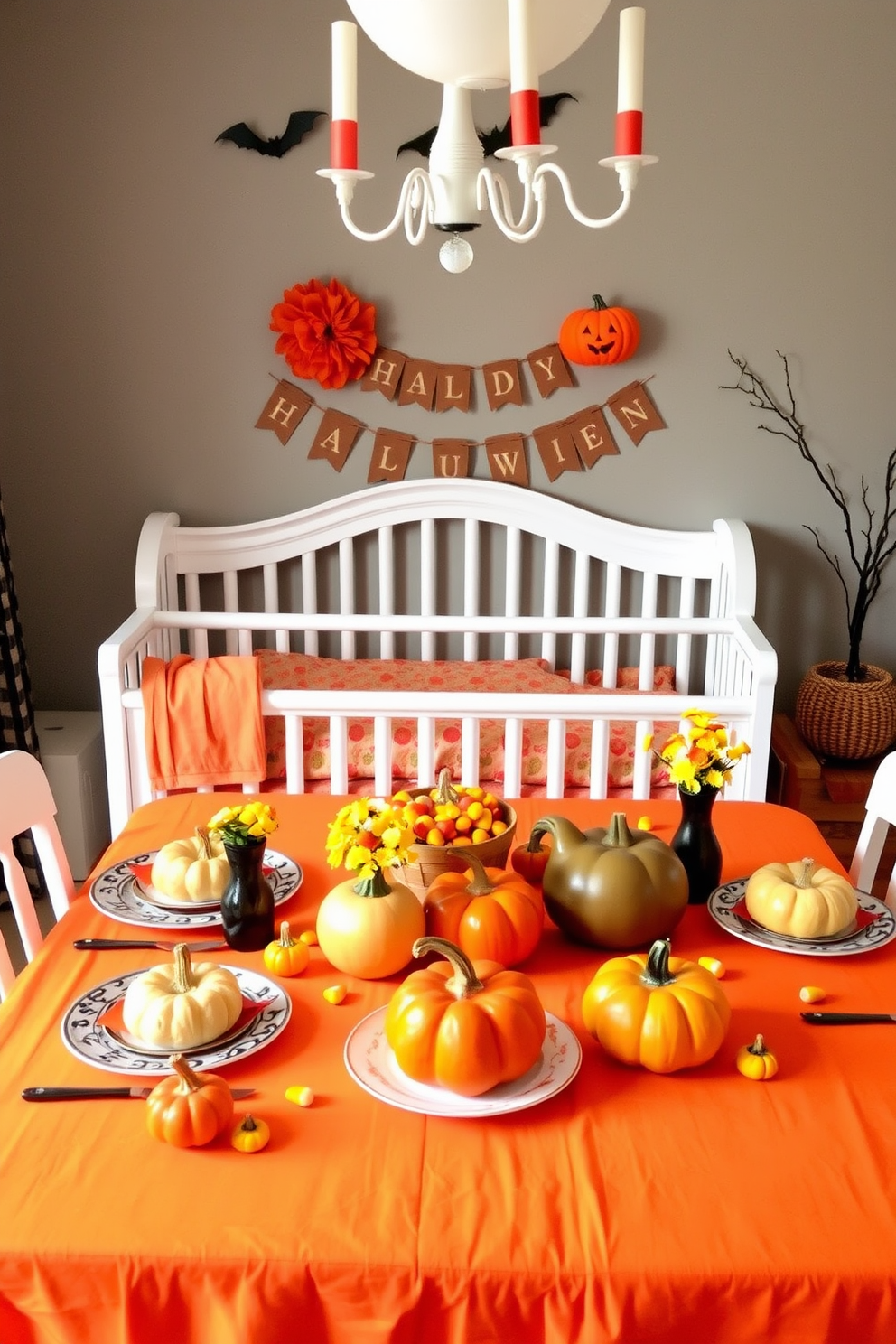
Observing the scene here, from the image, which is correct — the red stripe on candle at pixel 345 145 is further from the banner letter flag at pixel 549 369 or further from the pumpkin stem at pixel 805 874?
the banner letter flag at pixel 549 369

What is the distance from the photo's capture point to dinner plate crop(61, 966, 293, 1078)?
1188 mm

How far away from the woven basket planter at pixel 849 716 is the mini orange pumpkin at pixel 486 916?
1.87 m

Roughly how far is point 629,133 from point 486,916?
2.71 ft

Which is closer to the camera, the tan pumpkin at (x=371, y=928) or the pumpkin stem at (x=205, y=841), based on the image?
the tan pumpkin at (x=371, y=928)

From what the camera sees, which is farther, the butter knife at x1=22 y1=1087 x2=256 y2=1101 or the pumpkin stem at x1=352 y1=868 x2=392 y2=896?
the pumpkin stem at x1=352 y1=868 x2=392 y2=896

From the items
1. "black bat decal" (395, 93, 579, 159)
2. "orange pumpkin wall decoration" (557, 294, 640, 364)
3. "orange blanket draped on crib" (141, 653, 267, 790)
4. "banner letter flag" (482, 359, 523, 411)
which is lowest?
"orange blanket draped on crib" (141, 653, 267, 790)

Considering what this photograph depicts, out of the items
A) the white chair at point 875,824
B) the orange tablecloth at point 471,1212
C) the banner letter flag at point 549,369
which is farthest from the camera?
the banner letter flag at point 549,369

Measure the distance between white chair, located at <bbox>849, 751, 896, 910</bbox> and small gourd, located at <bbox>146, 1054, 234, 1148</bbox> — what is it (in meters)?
0.99

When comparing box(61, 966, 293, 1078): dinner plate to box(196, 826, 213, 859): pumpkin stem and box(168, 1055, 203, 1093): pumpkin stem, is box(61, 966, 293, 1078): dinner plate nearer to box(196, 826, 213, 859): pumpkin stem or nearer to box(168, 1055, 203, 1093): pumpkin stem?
box(168, 1055, 203, 1093): pumpkin stem

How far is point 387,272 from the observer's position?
3.16m

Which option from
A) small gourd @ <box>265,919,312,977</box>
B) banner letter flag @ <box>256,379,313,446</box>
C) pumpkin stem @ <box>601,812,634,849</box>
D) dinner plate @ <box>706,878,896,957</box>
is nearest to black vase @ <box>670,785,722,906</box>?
dinner plate @ <box>706,878,896,957</box>

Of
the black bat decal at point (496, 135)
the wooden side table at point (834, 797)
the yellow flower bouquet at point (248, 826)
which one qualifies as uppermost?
the black bat decal at point (496, 135)

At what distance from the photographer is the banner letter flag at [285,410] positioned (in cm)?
322

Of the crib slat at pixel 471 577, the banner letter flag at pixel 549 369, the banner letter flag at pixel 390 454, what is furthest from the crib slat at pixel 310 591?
the banner letter flag at pixel 549 369
